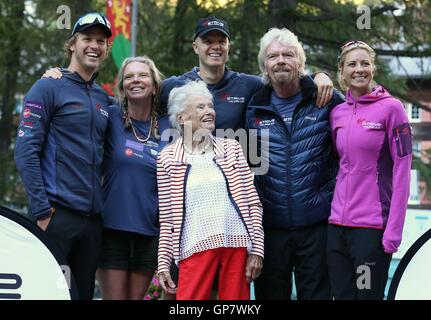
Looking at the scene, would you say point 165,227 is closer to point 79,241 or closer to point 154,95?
point 79,241

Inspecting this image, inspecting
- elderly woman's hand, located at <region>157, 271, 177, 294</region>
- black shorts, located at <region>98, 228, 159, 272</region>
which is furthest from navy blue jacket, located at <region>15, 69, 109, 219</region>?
elderly woman's hand, located at <region>157, 271, 177, 294</region>

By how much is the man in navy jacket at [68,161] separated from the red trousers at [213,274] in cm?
74

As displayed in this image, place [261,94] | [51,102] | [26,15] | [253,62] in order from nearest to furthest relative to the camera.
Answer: [51,102] < [261,94] < [253,62] < [26,15]

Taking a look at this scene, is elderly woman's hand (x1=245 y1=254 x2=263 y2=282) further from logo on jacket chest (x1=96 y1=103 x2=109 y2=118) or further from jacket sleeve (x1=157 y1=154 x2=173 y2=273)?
logo on jacket chest (x1=96 y1=103 x2=109 y2=118)

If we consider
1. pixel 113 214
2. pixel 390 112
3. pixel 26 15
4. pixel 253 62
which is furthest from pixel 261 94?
pixel 26 15

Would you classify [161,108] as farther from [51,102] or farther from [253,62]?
[253,62]

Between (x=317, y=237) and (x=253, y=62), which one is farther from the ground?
(x=253, y=62)

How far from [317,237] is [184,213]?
3.08ft

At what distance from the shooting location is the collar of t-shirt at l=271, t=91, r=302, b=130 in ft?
15.3

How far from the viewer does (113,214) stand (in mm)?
4738

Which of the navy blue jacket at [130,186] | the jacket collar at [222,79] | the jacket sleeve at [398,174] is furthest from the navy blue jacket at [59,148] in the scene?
the jacket sleeve at [398,174]

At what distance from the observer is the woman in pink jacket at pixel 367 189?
425 centimetres

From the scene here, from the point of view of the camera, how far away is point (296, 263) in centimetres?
469

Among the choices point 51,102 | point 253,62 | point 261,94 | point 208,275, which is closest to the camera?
point 208,275
